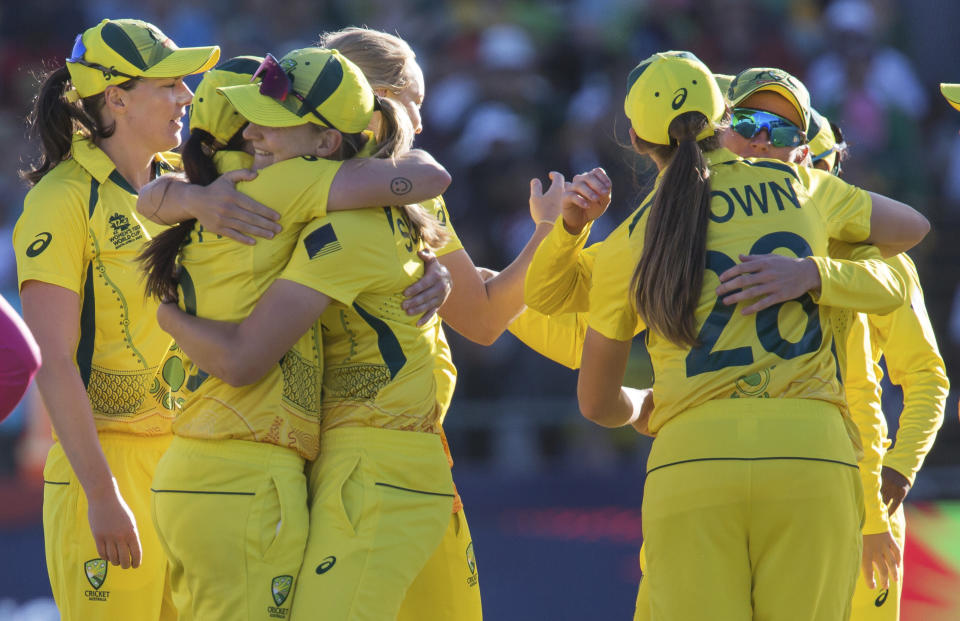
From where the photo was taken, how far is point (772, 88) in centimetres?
377

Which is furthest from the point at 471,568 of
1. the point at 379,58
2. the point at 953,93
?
the point at 953,93

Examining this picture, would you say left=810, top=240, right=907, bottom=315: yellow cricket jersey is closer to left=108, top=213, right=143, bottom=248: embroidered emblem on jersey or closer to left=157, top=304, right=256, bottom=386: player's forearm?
left=157, top=304, right=256, bottom=386: player's forearm

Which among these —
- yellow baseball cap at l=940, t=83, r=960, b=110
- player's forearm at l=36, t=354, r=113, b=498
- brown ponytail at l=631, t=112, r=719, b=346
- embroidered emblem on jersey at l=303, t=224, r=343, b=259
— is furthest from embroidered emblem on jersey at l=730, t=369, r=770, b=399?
player's forearm at l=36, t=354, r=113, b=498

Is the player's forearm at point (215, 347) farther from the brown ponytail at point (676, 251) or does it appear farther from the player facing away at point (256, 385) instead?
the brown ponytail at point (676, 251)

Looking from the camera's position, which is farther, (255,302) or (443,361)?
(443,361)

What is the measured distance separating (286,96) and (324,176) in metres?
0.23

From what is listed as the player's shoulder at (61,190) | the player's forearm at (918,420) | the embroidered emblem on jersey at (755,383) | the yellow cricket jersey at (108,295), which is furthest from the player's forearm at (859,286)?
the player's shoulder at (61,190)

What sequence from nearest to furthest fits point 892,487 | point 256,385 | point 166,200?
point 256,385, point 166,200, point 892,487

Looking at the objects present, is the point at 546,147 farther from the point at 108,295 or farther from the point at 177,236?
the point at 177,236

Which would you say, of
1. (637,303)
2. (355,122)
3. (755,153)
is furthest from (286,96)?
(755,153)

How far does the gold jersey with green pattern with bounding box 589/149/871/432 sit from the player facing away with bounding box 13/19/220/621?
1.41 meters

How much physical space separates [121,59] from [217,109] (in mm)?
835

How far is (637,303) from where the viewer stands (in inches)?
128

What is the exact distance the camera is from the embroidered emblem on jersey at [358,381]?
324 centimetres
